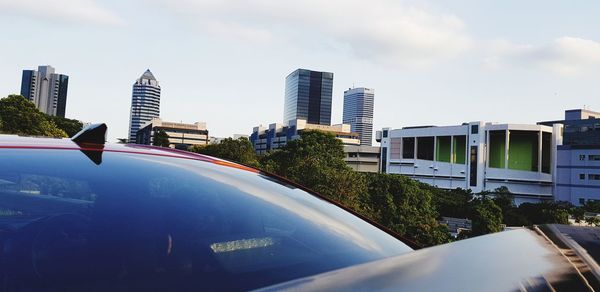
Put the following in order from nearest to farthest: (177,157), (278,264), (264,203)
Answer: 1. (278,264)
2. (264,203)
3. (177,157)

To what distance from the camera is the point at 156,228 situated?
126 centimetres

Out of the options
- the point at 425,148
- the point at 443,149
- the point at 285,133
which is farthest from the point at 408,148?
the point at 285,133

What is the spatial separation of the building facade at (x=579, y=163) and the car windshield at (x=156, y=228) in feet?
264

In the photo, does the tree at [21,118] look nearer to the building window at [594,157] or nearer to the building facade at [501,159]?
the building facade at [501,159]

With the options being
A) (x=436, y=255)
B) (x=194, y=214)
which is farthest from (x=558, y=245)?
(x=194, y=214)

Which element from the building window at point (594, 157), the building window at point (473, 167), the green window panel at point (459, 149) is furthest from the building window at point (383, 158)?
the building window at point (594, 157)

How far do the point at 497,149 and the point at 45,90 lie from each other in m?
158

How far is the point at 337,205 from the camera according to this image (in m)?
2.06

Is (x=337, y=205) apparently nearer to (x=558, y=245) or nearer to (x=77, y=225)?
(x=558, y=245)

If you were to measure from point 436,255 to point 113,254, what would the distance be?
77 centimetres

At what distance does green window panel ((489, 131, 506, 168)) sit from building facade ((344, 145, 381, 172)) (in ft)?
119

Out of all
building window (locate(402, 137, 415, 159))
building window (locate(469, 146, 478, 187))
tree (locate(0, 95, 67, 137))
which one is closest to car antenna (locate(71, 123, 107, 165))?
tree (locate(0, 95, 67, 137))

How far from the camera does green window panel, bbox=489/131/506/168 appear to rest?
251ft

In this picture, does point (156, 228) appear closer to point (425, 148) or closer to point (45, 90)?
point (425, 148)
